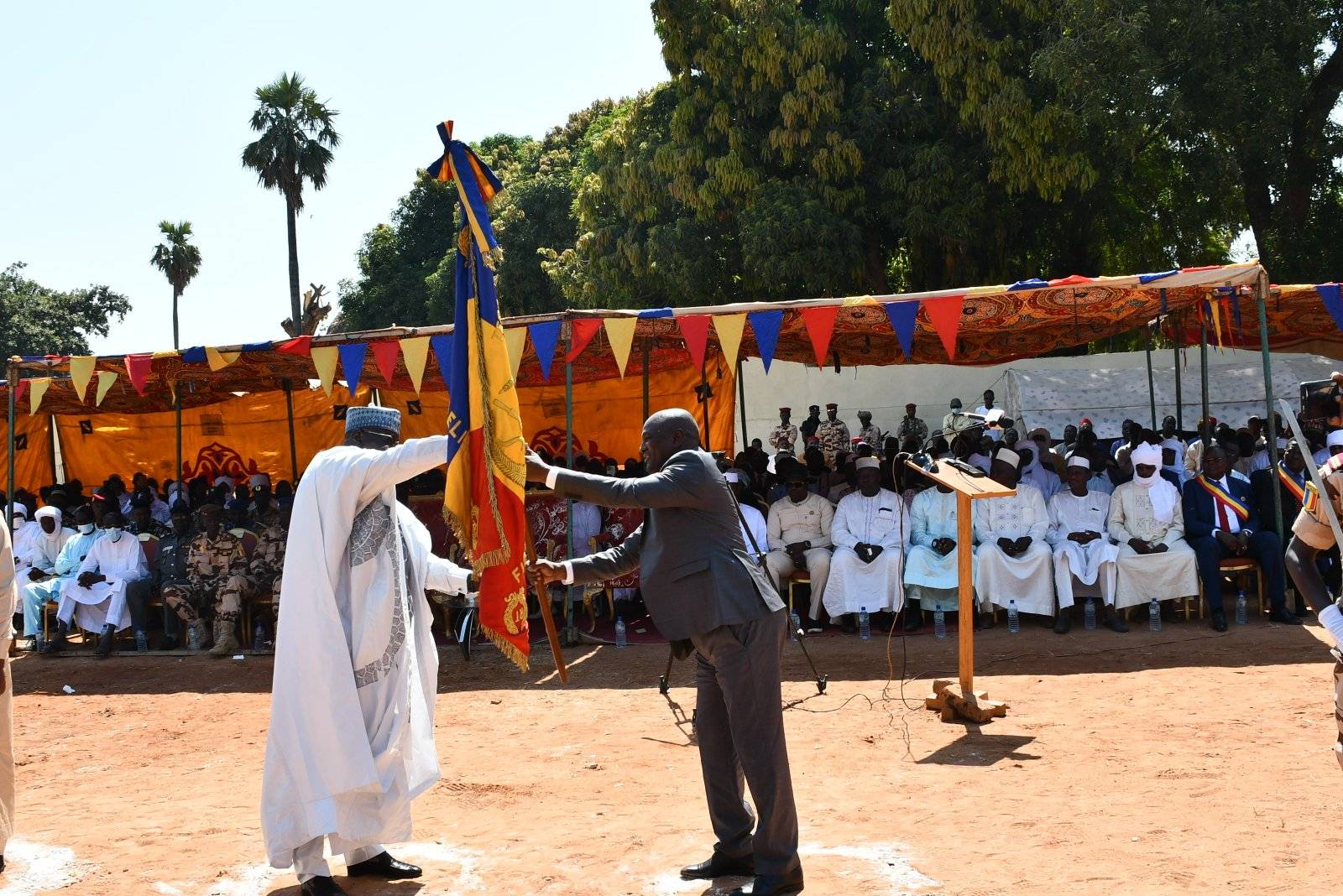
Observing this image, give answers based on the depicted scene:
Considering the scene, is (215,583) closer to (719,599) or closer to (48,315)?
(719,599)

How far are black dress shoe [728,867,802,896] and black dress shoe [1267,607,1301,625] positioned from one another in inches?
277

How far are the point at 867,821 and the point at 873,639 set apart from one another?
502 centimetres

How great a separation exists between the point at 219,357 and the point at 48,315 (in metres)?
32.6

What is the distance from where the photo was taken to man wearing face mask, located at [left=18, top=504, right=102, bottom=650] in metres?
11.8

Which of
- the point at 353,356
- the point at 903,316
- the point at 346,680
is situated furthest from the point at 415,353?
the point at 346,680

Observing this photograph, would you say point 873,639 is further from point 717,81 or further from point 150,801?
point 717,81

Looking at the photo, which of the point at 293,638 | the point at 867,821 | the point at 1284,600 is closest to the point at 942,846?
the point at 867,821

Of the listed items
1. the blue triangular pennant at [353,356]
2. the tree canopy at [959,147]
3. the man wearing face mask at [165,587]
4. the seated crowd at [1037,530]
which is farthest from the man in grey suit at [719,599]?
the tree canopy at [959,147]

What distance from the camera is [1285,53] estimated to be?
1512 cm

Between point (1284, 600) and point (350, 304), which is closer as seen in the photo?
point (1284, 600)

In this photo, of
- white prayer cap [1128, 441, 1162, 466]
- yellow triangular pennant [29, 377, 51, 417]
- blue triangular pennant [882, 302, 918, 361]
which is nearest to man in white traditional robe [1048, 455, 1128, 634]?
white prayer cap [1128, 441, 1162, 466]

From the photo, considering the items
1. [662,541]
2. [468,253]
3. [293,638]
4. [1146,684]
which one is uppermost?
[468,253]

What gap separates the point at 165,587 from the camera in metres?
11.3

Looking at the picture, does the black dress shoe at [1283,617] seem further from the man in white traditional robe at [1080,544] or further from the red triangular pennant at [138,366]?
the red triangular pennant at [138,366]
